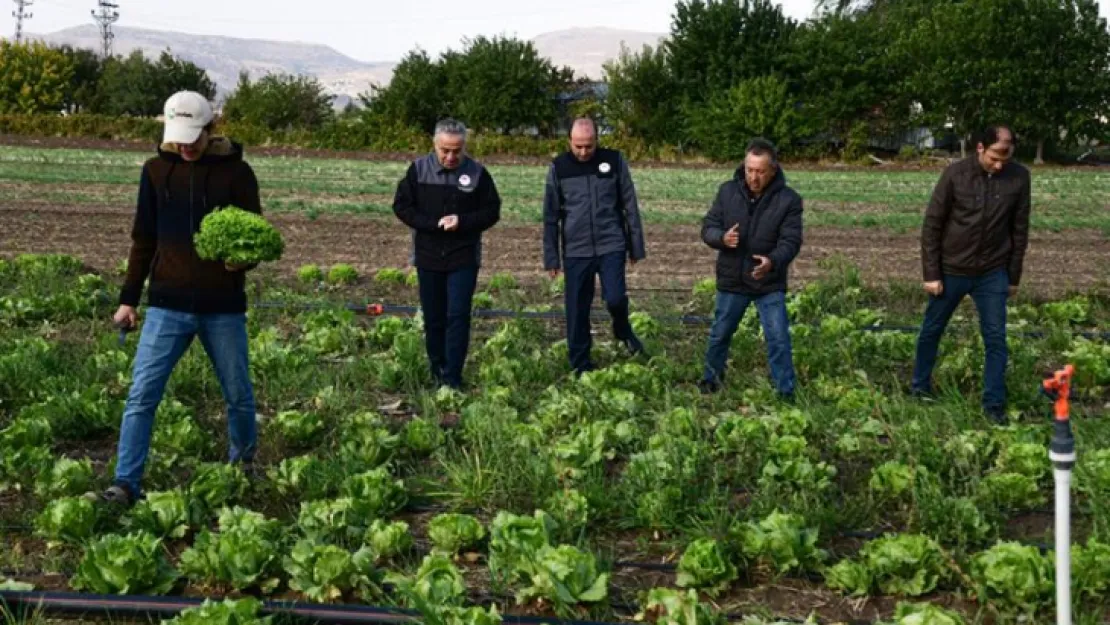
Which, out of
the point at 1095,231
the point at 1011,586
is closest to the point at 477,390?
the point at 1011,586

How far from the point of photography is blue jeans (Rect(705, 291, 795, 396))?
7316 millimetres

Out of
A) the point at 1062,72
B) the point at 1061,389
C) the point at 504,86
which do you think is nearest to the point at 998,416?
the point at 1061,389

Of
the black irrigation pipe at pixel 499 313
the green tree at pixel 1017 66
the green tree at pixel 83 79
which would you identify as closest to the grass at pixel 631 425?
the black irrigation pipe at pixel 499 313

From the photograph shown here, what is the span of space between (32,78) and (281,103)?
15431 mm

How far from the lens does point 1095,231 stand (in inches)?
683

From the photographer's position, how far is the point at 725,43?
46.5 m

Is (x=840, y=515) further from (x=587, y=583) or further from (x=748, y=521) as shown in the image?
(x=587, y=583)

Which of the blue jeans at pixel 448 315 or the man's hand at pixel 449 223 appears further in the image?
the blue jeans at pixel 448 315

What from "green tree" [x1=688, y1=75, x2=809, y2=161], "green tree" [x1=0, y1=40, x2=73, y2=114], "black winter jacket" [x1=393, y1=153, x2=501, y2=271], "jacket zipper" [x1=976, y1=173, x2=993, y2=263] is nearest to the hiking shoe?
"black winter jacket" [x1=393, y1=153, x2=501, y2=271]

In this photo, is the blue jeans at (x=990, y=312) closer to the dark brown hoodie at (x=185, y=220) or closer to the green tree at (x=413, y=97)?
the dark brown hoodie at (x=185, y=220)

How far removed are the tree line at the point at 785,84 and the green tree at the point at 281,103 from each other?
0.07 m

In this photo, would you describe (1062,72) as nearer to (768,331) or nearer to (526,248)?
(526,248)

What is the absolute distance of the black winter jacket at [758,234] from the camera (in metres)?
7.32

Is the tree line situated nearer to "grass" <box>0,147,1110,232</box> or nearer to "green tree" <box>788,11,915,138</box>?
"green tree" <box>788,11,915,138</box>
